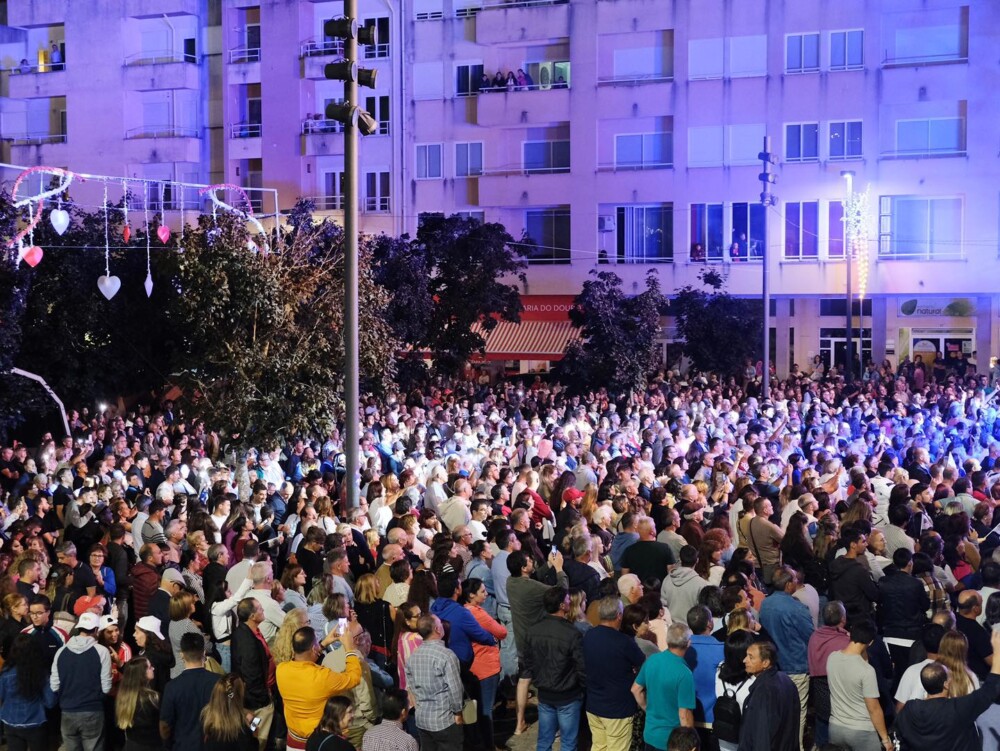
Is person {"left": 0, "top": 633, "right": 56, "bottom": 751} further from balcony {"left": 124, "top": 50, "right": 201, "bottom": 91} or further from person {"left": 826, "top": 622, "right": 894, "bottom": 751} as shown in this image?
balcony {"left": 124, "top": 50, "right": 201, "bottom": 91}

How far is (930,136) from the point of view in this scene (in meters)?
37.7

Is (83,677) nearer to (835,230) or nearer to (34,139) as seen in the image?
(835,230)

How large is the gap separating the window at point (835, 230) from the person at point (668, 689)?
31730mm

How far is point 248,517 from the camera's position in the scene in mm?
13703

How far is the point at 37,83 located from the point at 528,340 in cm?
2087

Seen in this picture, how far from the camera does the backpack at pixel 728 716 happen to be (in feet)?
26.0

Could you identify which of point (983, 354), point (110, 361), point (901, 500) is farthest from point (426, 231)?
point (901, 500)

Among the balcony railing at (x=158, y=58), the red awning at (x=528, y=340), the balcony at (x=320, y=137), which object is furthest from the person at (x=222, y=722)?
the balcony railing at (x=158, y=58)

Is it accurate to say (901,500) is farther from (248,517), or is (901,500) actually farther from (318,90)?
(318,90)

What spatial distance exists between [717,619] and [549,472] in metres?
6.81

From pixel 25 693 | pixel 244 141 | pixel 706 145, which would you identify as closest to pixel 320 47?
pixel 244 141

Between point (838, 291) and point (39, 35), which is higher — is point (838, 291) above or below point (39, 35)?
below

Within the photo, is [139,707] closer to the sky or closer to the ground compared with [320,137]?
closer to the ground

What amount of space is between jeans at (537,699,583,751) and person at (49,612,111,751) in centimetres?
308
